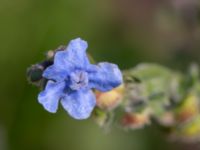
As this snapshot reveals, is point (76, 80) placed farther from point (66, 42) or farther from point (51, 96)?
point (66, 42)

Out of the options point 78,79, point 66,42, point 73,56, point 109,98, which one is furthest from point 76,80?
point 66,42

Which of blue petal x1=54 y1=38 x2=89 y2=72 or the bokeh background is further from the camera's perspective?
the bokeh background

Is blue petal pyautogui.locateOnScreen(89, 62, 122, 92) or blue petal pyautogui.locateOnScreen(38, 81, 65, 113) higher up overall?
blue petal pyautogui.locateOnScreen(89, 62, 122, 92)

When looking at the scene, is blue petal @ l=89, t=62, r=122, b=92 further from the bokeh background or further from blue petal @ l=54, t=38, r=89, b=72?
the bokeh background

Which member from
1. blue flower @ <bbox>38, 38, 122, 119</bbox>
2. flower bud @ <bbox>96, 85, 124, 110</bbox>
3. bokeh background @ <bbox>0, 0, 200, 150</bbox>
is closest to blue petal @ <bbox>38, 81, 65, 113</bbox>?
blue flower @ <bbox>38, 38, 122, 119</bbox>

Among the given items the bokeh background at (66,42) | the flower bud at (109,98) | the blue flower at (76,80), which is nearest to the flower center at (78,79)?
the blue flower at (76,80)
